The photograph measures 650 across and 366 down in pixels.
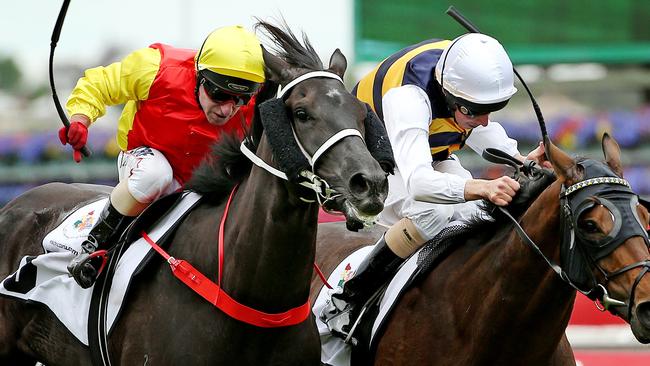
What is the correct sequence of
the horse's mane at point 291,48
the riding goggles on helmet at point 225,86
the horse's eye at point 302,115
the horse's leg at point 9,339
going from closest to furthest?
the horse's eye at point 302,115
the horse's mane at point 291,48
the riding goggles on helmet at point 225,86
the horse's leg at point 9,339

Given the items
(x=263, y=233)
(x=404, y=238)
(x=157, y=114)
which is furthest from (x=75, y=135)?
(x=404, y=238)

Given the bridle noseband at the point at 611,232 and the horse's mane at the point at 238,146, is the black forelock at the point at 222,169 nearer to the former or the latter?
the horse's mane at the point at 238,146

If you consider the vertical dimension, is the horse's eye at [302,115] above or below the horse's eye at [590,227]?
above

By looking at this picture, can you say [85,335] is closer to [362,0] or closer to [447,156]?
[447,156]

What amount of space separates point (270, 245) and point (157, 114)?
1179 mm

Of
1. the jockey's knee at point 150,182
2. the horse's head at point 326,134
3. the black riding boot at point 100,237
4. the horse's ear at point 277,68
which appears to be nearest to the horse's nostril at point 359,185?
the horse's head at point 326,134

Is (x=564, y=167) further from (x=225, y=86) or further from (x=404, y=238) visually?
(x=225, y=86)

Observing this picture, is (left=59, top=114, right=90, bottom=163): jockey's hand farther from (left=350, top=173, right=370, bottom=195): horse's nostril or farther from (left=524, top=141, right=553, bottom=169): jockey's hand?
(left=524, top=141, right=553, bottom=169): jockey's hand

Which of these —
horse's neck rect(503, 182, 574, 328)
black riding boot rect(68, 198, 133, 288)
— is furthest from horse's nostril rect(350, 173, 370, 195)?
black riding boot rect(68, 198, 133, 288)

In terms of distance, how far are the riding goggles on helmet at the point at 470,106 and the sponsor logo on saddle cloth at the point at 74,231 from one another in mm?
1782

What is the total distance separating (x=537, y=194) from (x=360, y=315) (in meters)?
1.04

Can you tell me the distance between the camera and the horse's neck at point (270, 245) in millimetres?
4770

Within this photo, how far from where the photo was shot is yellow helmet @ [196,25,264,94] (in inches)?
208

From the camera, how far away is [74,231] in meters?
5.96
